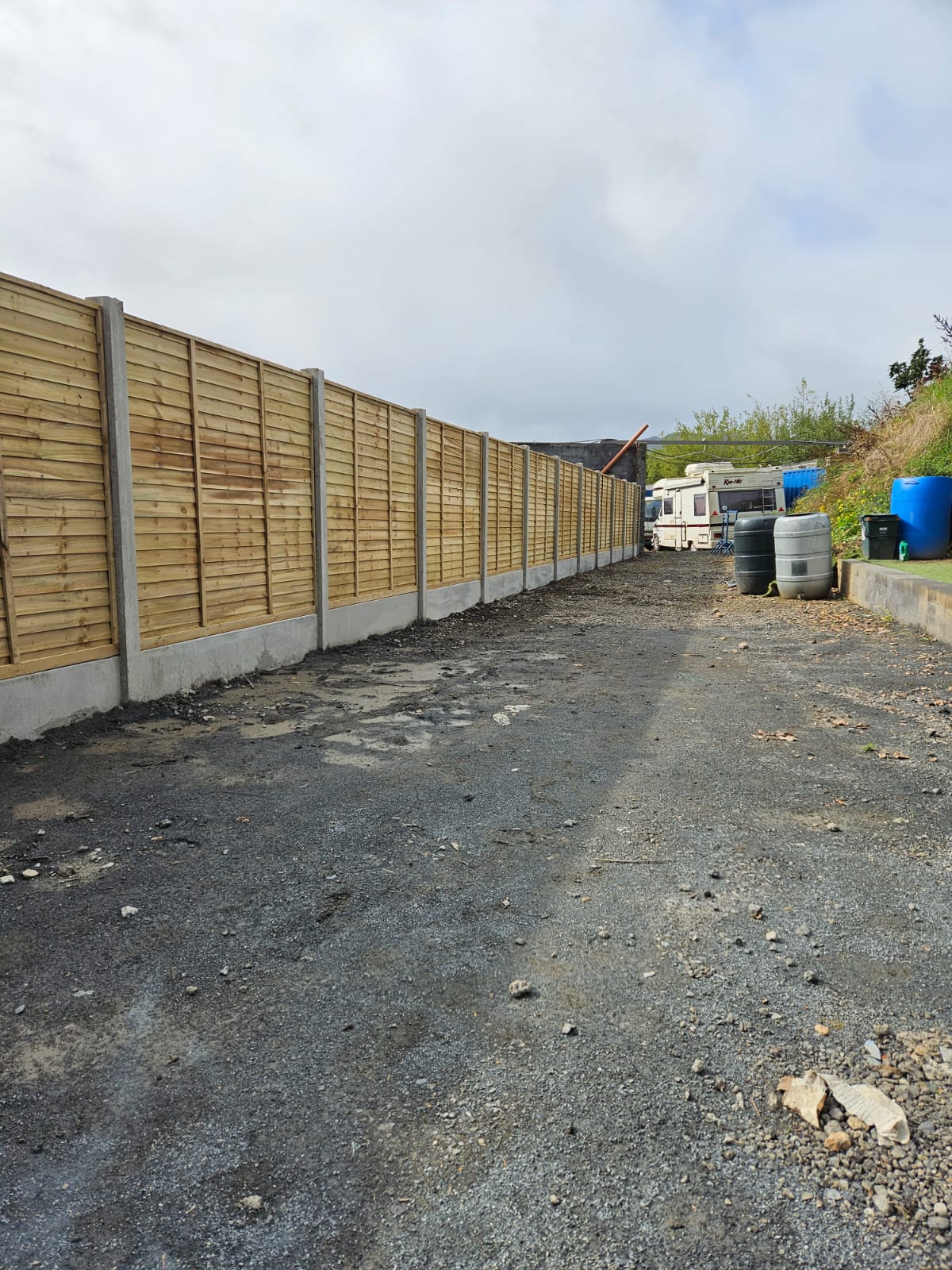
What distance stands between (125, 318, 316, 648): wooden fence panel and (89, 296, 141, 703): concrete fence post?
0.12 meters

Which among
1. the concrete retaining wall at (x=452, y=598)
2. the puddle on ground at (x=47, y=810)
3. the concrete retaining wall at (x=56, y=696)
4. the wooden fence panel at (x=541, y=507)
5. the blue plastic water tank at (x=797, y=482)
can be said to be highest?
the blue plastic water tank at (x=797, y=482)

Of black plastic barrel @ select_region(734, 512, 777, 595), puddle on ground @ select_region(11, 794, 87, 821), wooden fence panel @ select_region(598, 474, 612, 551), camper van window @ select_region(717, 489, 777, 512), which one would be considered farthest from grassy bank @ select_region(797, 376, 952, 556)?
puddle on ground @ select_region(11, 794, 87, 821)

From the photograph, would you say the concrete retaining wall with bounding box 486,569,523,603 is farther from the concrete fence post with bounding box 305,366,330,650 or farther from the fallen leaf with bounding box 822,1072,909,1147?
the fallen leaf with bounding box 822,1072,909,1147

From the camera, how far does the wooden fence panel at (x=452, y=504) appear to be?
11.9 m

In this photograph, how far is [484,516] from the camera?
1438 centimetres

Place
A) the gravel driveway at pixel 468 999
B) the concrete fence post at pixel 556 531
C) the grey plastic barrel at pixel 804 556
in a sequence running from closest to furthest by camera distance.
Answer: the gravel driveway at pixel 468 999 → the grey plastic barrel at pixel 804 556 → the concrete fence post at pixel 556 531

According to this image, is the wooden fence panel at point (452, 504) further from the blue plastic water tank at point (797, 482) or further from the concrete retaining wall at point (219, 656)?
the blue plastic water tank at point (797, 482)

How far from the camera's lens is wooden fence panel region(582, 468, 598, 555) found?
22891 millimetres

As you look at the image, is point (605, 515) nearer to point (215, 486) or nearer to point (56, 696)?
point (215, 486)

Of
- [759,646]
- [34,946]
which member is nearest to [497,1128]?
[34,946]

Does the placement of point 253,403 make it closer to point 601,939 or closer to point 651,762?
point 651,762

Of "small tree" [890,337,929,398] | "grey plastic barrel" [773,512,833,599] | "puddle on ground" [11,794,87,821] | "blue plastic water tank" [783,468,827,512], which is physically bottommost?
"puddle on ground" [11,794,87,821]

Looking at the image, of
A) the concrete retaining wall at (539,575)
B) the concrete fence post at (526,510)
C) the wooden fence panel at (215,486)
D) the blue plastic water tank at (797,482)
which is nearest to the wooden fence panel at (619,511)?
the blue plastic water tank at (797,482)

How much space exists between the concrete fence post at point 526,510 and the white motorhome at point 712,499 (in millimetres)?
10846
